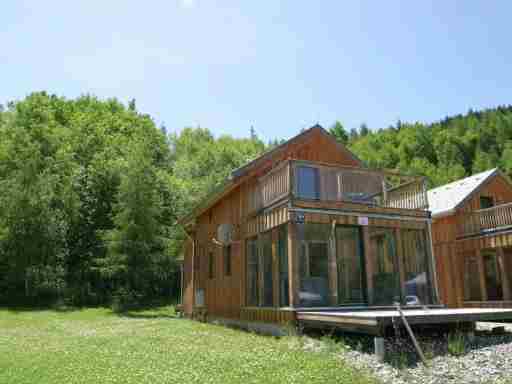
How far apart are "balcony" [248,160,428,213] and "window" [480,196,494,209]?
8.86 metres

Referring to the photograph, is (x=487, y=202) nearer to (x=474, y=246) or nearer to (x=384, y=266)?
(x=474, y=246)

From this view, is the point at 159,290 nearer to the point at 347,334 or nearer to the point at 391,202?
the point at 391,202

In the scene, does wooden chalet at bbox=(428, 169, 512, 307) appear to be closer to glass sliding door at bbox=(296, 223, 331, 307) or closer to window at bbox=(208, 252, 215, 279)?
glass sliding door at bbox=(296, 223, 331, 307)

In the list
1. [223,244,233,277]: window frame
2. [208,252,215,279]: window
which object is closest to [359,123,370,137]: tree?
[208,252,215,279]: window

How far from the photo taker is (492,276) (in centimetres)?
1742

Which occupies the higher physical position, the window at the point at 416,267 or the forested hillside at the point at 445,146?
the forested hillside at the point at 445,146

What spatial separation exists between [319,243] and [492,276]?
426 inches

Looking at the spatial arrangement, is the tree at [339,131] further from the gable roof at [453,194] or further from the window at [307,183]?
the window at [307,183]

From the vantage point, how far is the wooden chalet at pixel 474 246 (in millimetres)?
16266

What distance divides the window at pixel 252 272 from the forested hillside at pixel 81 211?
10.2 metres

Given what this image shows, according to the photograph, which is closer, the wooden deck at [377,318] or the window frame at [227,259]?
the wooden deck at [377,318]

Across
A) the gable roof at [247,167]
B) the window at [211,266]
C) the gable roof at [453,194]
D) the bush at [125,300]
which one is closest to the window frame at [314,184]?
the gable roof at [247,167]

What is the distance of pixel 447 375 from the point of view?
20.0 feet

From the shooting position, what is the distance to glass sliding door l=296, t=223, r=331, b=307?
32.1 ft
